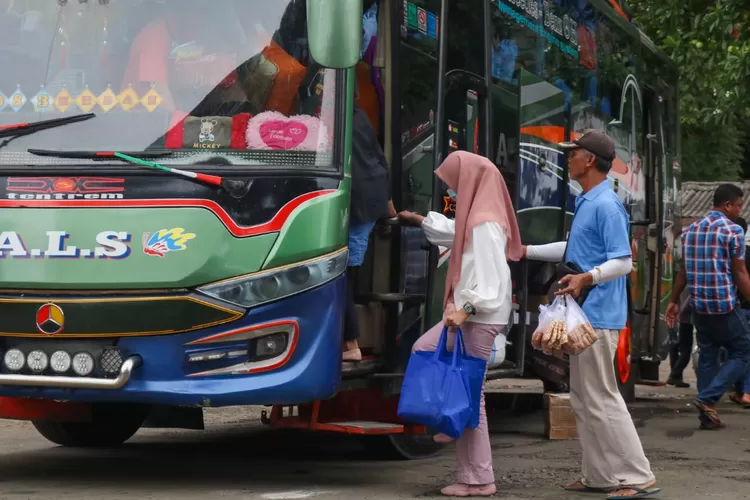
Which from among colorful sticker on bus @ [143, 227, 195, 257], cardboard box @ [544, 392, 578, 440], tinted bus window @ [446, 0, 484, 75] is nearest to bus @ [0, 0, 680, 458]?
colorful sticker on bus @ [143, 227, 195, 257]

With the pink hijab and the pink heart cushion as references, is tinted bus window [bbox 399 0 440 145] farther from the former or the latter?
the pink heart cushion

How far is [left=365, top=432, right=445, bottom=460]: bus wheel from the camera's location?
335 inches

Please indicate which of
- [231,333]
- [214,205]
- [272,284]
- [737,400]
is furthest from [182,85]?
[737,400]

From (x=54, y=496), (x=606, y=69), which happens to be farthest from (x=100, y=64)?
(x=606, y=69)

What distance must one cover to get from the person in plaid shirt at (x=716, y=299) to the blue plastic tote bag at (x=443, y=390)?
13.9 ft

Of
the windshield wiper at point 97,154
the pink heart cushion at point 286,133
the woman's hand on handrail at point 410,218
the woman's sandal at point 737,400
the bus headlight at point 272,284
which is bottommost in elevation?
the woman's sandal at point 737,400

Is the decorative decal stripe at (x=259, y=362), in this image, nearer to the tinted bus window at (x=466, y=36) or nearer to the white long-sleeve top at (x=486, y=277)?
the white long-sleeve top at (x=486, y=277)

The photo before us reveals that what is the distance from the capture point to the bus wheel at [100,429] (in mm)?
9141

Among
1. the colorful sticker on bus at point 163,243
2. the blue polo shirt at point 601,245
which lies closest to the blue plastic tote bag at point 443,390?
the blue polo shirt at point 601,245

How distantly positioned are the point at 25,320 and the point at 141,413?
220cm

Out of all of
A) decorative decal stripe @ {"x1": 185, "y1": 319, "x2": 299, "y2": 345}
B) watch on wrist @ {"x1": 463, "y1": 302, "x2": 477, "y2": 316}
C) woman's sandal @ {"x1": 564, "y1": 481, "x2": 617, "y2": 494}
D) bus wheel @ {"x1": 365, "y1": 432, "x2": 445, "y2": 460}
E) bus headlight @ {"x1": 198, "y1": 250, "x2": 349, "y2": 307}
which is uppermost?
bus headlight @ {"x1": 198, "y1": 250, "x2": 349, "y2": 307}

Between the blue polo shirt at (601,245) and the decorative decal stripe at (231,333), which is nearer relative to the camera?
the decorative decal stripe at (231,333)

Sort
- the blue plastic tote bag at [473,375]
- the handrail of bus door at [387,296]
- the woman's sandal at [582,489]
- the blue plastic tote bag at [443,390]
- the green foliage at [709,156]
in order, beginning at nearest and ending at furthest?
the blue plastic tote bag at [443,390]
the blue plastic tote bag at [473,375]
the woman's sandal at [582,489]
the handrail of bus door at [387,296]
the green foliage at [709,156]

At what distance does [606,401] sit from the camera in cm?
721
